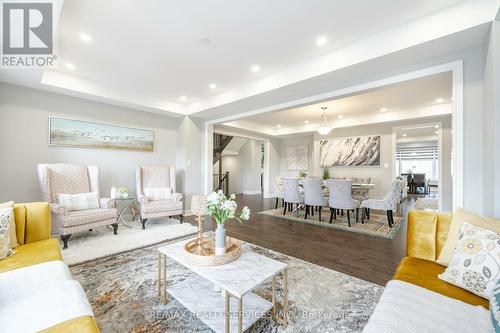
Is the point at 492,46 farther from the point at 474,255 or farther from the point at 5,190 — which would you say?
the point at 5,190

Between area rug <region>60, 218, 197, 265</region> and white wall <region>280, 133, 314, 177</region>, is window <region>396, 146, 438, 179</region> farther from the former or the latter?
area rug <region>60, 218, 197, 265</region>

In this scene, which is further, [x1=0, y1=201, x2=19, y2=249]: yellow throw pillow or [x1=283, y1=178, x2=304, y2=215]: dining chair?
[x1=283, y1=178, x2=304, y2=215]: dining chair

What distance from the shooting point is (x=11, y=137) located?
3312mm

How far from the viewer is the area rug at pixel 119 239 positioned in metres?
2.74

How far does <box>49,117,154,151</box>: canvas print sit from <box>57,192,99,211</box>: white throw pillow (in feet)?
3.59

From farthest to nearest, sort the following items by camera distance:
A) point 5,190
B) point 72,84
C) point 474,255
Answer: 1. point 72,84
2. point 5,190
3. point 474,255

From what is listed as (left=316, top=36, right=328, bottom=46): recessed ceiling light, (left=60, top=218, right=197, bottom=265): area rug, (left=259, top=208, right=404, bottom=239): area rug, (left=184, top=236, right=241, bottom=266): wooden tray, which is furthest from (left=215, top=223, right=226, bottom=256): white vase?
(left=259, top=208, right=404, bottom=239): area rug

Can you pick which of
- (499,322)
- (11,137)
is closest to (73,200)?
(11,137)

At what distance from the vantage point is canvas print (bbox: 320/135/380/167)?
624 centimetres

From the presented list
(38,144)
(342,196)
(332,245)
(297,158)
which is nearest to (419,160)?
(297,158)

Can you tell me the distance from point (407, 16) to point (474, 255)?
2304mm

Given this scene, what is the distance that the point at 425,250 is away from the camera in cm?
173

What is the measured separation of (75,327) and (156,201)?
3449mm

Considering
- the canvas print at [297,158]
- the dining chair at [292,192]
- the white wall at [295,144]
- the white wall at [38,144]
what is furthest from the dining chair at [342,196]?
the white wall at [38,144]
